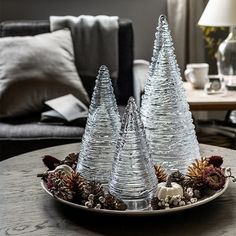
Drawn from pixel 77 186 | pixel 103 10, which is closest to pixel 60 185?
pixel 77 186

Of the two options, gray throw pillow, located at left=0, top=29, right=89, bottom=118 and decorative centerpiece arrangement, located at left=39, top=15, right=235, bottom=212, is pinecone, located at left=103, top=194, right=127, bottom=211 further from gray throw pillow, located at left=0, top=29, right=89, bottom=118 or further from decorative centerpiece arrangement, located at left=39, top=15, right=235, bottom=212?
gray throw pillow, located at left=0, top=29, right=89, bottom=118

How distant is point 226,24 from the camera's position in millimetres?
2549

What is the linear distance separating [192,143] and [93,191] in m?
0.30

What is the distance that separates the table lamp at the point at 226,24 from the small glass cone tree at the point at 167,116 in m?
1.22

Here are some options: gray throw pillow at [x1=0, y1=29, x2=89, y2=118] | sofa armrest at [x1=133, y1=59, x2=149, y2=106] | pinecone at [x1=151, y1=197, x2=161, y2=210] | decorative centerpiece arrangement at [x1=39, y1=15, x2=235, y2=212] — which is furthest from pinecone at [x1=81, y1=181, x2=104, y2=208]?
gray throw pillow at [x1=0, y1=29, x2=89, y2=118]

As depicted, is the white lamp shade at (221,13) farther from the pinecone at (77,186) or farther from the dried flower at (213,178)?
the pinecone at (77,186)

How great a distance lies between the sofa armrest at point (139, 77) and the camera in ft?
8.60

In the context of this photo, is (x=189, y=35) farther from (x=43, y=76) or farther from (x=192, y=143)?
(x=192, y=143)

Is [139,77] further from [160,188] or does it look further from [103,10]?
[160,188]

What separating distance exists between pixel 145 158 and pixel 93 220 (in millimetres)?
186

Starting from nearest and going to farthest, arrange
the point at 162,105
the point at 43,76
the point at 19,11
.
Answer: the point at 162,105, the point at 43,76, the point at 19,11

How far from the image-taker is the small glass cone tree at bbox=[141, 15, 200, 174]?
1388 mm

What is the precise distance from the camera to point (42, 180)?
1.44m

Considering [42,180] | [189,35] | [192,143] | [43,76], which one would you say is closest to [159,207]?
[192,143]
